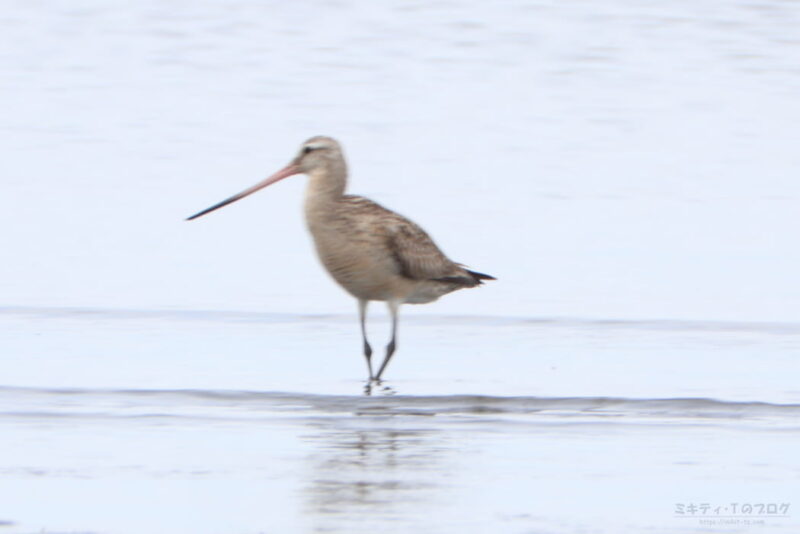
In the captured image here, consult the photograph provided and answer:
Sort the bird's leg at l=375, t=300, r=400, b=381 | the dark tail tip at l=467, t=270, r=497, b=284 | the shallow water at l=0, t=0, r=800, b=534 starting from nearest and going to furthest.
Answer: the shallow water at l=0, t=0, r=800, b=534 < the bird's leg at l=375, t=300, r=400, b=381 < the dark tail tip at l=467, t=270, r=497, b=284

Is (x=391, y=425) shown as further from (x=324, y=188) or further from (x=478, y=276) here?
(x=478, y=276)

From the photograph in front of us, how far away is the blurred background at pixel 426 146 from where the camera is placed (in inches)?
460

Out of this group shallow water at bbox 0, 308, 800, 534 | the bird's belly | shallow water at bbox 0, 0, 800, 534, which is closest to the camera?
shallow water at bbox 0, 308, 800, 534

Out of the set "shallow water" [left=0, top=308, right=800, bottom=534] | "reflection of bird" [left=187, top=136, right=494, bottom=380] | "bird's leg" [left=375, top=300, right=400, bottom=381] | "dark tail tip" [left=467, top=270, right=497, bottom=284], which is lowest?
"shallow water" [left=0, top=308, right=800, bottom=534]

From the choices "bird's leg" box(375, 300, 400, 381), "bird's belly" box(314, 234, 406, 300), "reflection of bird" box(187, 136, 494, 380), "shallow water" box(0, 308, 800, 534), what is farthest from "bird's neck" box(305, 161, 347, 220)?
"shallow water" box(0, 308, 800, 534)

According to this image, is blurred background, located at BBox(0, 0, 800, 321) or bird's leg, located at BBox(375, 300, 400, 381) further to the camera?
blurred background, located at BBox(0, 0, 800, 321)

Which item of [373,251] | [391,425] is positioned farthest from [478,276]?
[391,425]

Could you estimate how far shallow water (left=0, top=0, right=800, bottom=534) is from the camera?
671cm

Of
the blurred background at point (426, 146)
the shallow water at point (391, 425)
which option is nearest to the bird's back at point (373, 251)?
the shallow water at point (391, 425)

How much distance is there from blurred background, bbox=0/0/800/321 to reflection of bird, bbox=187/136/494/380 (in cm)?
113

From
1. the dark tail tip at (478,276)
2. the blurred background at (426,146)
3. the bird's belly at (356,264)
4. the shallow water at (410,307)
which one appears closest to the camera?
the shallow water at (410,307)

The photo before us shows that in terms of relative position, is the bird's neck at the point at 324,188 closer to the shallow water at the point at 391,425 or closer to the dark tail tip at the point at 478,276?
the shallow water at the point at 391,425

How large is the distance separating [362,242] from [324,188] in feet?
1.16

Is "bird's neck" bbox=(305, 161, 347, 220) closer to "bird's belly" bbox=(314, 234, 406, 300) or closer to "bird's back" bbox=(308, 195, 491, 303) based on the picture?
"bird's back" bbox=(308, 195, 491, 303)
